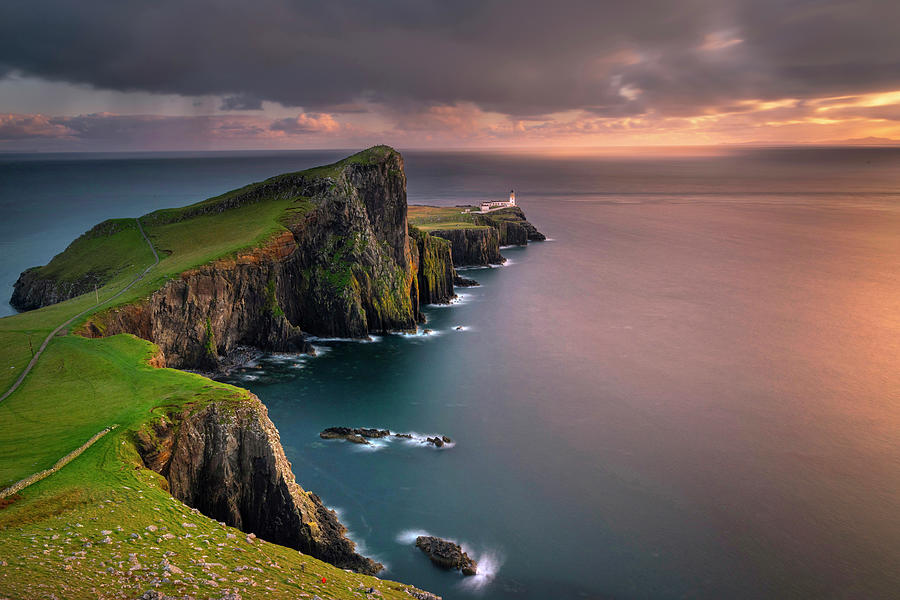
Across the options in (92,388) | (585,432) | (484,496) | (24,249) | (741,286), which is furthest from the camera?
(24,249)

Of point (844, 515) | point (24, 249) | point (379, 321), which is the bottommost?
point (844, 515)

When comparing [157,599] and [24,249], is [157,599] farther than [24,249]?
No

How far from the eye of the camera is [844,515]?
4572cm

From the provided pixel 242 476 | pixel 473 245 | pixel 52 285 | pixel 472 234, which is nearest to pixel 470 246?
pixel 473 245

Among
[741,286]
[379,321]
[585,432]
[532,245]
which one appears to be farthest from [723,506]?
[532,245]

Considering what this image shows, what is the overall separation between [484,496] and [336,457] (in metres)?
15.3

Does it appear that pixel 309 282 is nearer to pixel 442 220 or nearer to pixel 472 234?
pixel 472 234

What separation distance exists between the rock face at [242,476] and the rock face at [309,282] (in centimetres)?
3318

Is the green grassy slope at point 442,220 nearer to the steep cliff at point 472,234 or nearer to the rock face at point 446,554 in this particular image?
the steep cliff at point 472,234

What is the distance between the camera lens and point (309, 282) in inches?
3625

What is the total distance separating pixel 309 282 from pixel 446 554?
60024mm

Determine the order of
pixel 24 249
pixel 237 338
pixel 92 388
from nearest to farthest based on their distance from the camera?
pixel 92 388 → pixel 237 338 → pixel 24 249

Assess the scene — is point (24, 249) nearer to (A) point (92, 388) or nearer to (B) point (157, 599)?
(A) point (92, 388)

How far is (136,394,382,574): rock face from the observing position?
3697 cm
